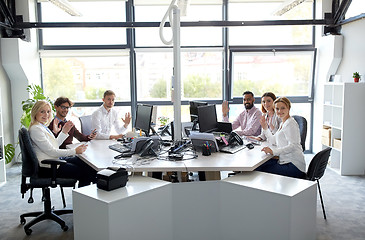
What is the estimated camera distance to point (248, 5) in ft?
24.0

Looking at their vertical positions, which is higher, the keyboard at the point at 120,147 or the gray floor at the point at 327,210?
the keyboard at the point at 120,147

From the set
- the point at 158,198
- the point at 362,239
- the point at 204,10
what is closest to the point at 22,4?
the point at 204,10

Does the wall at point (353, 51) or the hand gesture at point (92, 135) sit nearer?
the hand gesture at point (92, 135)

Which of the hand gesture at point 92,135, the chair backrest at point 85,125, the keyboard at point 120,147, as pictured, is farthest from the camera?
the chair backrest at point 85,125

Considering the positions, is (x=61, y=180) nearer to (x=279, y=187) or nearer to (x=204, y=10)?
(x=279, y=187)

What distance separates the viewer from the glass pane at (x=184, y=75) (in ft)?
24.1

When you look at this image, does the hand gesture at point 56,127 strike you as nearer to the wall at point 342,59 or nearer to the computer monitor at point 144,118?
the computer monitor at point 144,118

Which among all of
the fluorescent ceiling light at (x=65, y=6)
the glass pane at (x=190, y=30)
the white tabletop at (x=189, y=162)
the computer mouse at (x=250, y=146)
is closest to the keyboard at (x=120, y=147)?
the white tabletop at (x=189, y=162)

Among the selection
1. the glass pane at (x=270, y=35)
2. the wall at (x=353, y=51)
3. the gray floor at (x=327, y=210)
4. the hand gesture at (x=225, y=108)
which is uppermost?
the glass pane at (x=270, y=35)

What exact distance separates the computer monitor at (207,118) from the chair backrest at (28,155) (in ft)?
6.11

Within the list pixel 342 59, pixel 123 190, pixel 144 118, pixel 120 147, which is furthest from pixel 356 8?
pixel 123 190

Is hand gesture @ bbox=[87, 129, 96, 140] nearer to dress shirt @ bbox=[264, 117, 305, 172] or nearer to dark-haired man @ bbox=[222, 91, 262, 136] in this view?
dark-haired man @ bbox=[222, 91, 262, 136]

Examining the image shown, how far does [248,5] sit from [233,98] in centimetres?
189

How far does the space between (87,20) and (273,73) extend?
155 inches
